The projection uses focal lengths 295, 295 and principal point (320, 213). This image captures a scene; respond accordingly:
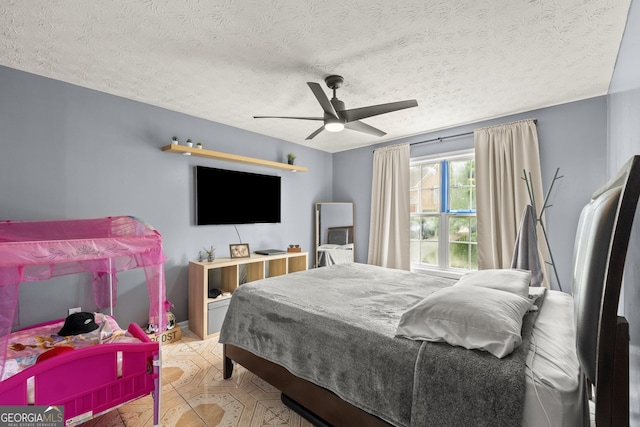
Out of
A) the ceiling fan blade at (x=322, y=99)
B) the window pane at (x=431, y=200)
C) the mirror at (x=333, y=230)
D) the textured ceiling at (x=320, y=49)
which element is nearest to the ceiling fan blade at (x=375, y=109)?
the ceiling fan blade at (x=322, y=99)

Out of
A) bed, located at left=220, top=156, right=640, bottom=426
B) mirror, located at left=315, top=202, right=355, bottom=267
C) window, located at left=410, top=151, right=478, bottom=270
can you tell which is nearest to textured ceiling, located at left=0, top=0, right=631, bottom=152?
window, located at left=410, top=151, right=478, bottom=270

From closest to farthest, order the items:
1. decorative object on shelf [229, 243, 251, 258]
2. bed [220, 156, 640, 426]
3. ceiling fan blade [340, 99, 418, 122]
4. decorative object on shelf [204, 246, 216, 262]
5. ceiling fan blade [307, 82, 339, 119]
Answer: bed [220, 156, 640, 426] < ceiling fan blade [307, 82, 339, 119] < ceiling fan blade [340, 99, 418, 122] < decorative object on shelf [204, 246, 216, 262] < decorative object on shelf [229, 243, 251, 258]

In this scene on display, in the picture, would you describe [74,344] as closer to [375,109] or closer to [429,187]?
[375,109]

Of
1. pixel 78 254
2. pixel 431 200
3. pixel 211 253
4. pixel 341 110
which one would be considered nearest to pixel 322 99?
pixel 341 110

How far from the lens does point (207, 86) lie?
2.78 metres

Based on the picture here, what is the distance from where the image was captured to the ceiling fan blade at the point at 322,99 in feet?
7.06

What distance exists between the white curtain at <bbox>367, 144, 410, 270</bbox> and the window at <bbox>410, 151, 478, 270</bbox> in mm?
212

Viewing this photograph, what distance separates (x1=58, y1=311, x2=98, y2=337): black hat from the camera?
2162mm

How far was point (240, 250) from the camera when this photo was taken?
3.87m

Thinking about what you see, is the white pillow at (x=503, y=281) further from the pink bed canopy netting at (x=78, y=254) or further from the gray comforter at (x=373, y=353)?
the pink bed canopy netting at (x=78, y=254)

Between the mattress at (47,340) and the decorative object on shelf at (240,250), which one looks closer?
the mattress at (47,340)

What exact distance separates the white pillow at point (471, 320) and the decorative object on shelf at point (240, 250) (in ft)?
9.00

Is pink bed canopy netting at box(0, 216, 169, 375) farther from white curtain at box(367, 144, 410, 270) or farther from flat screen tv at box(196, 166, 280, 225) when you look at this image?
white curtain at box(367, 144, 410, 270)

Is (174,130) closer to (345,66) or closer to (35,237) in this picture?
(35,237)
